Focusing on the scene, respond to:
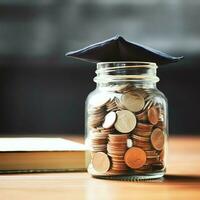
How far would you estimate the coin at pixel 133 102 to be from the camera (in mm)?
769

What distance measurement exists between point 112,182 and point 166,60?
0.20 metres

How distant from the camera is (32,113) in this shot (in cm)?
240

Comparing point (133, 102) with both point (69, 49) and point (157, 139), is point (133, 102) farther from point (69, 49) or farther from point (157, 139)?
point (69, 49)

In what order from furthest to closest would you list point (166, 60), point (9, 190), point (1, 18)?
1. point (1, 18)
2. point (166, 60)
3. point (9, 190)

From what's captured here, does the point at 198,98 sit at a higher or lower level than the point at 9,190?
higher

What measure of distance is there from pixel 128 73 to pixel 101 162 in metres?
0.14

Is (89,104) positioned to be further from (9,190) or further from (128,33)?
(128,33)

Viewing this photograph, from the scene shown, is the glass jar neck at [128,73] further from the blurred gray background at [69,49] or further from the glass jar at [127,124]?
the blurred gray background at [69,49]

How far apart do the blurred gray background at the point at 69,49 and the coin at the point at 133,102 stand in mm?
1620

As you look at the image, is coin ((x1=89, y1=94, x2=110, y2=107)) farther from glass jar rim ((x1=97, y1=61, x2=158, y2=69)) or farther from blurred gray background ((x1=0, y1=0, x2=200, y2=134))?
blurred gray background ((x1=0, y1=0, x2=200, y2=134))

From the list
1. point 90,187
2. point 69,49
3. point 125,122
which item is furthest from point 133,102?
point 69,49

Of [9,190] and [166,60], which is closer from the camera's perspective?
[9,190]

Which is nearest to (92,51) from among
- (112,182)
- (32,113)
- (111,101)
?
(111,101)

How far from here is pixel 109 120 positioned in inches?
30.5
